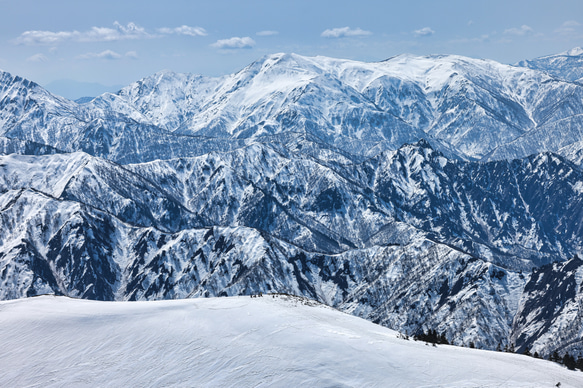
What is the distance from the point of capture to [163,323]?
66.4 meters

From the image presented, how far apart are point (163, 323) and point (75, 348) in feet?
32.2

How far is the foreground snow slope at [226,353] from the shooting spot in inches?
2115

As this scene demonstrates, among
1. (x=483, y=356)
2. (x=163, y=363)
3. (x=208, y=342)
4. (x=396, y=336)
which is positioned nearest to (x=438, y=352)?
(x=483, y=356)

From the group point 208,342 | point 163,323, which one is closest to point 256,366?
point 208,342

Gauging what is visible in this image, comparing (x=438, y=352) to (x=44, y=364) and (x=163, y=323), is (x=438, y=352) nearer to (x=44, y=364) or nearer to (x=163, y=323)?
(x=163, y=323)

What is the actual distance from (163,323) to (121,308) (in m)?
8.37

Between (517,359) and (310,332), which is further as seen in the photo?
(310,332)

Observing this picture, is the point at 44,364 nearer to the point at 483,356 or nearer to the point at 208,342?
the point at 208,342

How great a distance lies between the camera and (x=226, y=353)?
2325 inches

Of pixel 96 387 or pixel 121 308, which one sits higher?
pixel 121 308

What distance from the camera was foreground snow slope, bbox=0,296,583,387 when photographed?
53719 mm

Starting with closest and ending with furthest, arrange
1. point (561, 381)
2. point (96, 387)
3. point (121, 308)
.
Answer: point (561, 381), point (96, 387), point (121, 308)

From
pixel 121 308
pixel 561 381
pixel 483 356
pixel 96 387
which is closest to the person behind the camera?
pixel 561 381

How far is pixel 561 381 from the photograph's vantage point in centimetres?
5125
